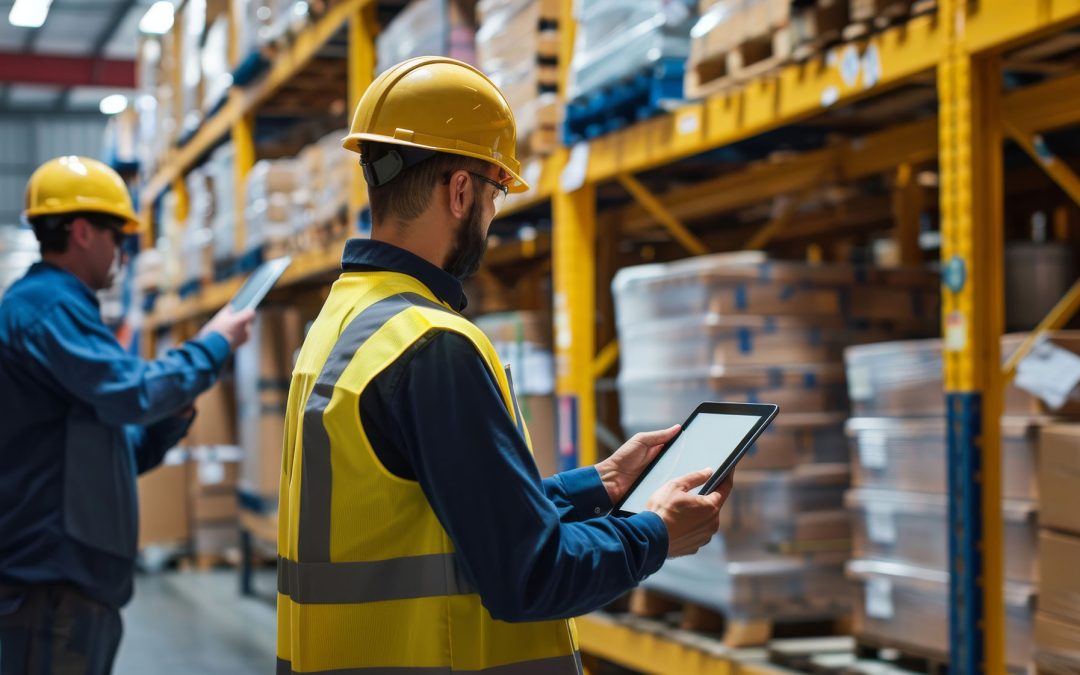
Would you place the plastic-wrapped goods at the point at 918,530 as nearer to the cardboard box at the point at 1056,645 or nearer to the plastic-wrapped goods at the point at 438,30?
the cardboard box at the point at 1056,645

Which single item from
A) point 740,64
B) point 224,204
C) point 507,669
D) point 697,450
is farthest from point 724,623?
point 224,204

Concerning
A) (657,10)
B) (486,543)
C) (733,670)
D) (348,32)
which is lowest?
(733,670)

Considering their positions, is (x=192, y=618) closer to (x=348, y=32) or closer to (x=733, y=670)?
(x=348, y=32)

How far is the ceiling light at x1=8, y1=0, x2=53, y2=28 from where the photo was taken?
63.3 ft

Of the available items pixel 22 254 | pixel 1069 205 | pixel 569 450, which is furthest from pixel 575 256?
pixel 22 254

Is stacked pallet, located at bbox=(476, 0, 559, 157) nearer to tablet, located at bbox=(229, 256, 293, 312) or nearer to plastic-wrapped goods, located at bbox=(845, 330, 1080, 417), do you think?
tablet, located at bbox=(229, 256, 293, 312)

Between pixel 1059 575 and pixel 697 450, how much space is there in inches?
65.4

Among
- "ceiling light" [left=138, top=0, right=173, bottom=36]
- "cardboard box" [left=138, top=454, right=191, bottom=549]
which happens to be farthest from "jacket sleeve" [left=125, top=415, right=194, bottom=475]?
"ceiling light" [left=138, top=0, right=173, bottom=36]

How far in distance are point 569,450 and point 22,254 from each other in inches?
652

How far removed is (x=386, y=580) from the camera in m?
1.70

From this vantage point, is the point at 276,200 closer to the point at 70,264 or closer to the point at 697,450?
Result: the point at 70,264

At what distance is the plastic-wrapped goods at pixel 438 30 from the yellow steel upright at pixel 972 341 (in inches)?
118

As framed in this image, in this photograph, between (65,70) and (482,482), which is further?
(65,70)

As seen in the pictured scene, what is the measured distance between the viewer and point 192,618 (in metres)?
8.32
